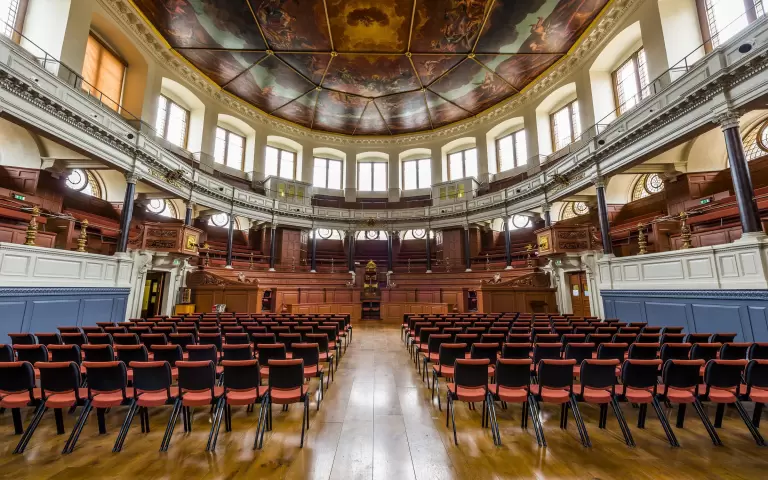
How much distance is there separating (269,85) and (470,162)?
1259 cm

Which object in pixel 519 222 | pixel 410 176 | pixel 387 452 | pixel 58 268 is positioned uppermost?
pixel 410 176

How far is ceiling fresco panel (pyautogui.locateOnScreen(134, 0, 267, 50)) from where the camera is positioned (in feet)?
37.5

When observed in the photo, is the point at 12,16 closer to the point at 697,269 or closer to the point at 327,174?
the point at 327,174

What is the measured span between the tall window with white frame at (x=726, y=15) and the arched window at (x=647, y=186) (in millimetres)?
4610

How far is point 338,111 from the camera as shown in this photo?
1844 cm

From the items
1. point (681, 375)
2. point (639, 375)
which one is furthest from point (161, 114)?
point (681, 375)

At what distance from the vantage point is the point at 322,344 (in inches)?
197

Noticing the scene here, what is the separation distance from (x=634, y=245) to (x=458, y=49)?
10.9 metres

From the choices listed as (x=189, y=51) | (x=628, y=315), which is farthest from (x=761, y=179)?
(x=189, y=51)

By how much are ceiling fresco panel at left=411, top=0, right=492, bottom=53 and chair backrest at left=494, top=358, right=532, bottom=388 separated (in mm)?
13210

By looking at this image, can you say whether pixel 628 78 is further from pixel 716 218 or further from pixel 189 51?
pixel 189 51

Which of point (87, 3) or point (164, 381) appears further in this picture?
point (87, 3)

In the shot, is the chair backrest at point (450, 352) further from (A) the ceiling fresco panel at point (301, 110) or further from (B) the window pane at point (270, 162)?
(B) the window pane at point (270, 162)

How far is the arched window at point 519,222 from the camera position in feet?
58.0
